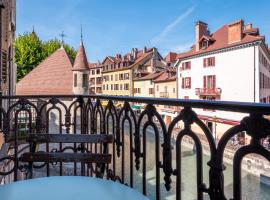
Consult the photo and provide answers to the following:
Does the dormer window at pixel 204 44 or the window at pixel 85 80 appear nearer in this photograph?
the dormer window at pixel 204 44

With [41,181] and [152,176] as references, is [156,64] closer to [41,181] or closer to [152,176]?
[152,176]

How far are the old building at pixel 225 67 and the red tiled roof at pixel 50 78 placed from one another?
14973mm

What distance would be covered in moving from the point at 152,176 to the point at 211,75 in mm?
14312

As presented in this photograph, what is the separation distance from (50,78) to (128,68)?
1891 cm

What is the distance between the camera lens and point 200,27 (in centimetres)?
3191

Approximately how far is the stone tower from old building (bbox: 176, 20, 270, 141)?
12007mm

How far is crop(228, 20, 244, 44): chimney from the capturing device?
2612 cm

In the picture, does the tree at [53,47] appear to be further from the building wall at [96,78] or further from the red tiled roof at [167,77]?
the building wall at [96,78]

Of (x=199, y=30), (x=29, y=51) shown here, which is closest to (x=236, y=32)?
(x=199, y=30)

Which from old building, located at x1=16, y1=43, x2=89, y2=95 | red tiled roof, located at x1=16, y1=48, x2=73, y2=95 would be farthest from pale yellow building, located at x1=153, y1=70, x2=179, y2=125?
red tiled roof, located at x1=16, y1=48, x2=73, y2=95

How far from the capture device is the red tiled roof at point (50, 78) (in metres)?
33.4

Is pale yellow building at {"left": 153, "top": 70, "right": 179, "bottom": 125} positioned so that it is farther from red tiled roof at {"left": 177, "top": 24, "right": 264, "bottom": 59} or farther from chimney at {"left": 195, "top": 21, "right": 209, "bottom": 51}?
chimney at {"left": 195, "top": 21, "right": 209, "bottom": 51}

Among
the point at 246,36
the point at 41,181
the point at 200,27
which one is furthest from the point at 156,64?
the point at 41,181

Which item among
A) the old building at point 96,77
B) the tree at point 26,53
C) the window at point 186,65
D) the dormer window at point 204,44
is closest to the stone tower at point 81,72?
the tree at point 26,53
